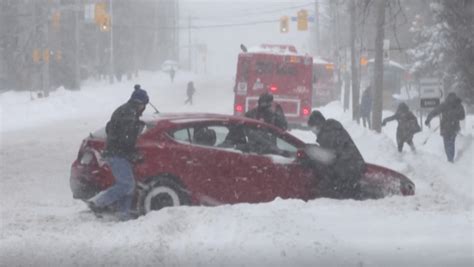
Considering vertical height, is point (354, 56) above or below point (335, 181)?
above

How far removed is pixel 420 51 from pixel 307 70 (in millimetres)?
19711

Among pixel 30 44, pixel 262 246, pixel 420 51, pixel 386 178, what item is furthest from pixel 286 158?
pixel 30 44

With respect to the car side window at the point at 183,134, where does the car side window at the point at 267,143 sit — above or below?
below

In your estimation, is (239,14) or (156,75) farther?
(239,14)

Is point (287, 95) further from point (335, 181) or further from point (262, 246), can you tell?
point (262, 246)

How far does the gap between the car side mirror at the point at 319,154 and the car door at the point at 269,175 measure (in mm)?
169

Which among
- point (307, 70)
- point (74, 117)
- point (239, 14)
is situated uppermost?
point (239, 14)

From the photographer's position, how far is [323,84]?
143ft

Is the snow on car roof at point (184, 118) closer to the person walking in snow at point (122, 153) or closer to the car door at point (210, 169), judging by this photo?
the car door at point (210, 169)

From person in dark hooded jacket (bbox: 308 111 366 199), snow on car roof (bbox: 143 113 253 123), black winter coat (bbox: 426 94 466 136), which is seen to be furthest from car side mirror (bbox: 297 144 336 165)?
black winter coat (bbox: 426 94 466 136)

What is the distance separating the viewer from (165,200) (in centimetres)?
845

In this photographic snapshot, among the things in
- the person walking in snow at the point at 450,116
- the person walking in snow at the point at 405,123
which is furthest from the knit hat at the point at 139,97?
the person walking in snow at the point at 405,123

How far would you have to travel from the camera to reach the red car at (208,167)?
8438mm

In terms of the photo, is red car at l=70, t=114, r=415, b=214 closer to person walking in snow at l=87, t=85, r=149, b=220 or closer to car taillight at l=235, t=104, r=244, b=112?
person walking in snow at l=87, t=85, r=149, b=220
